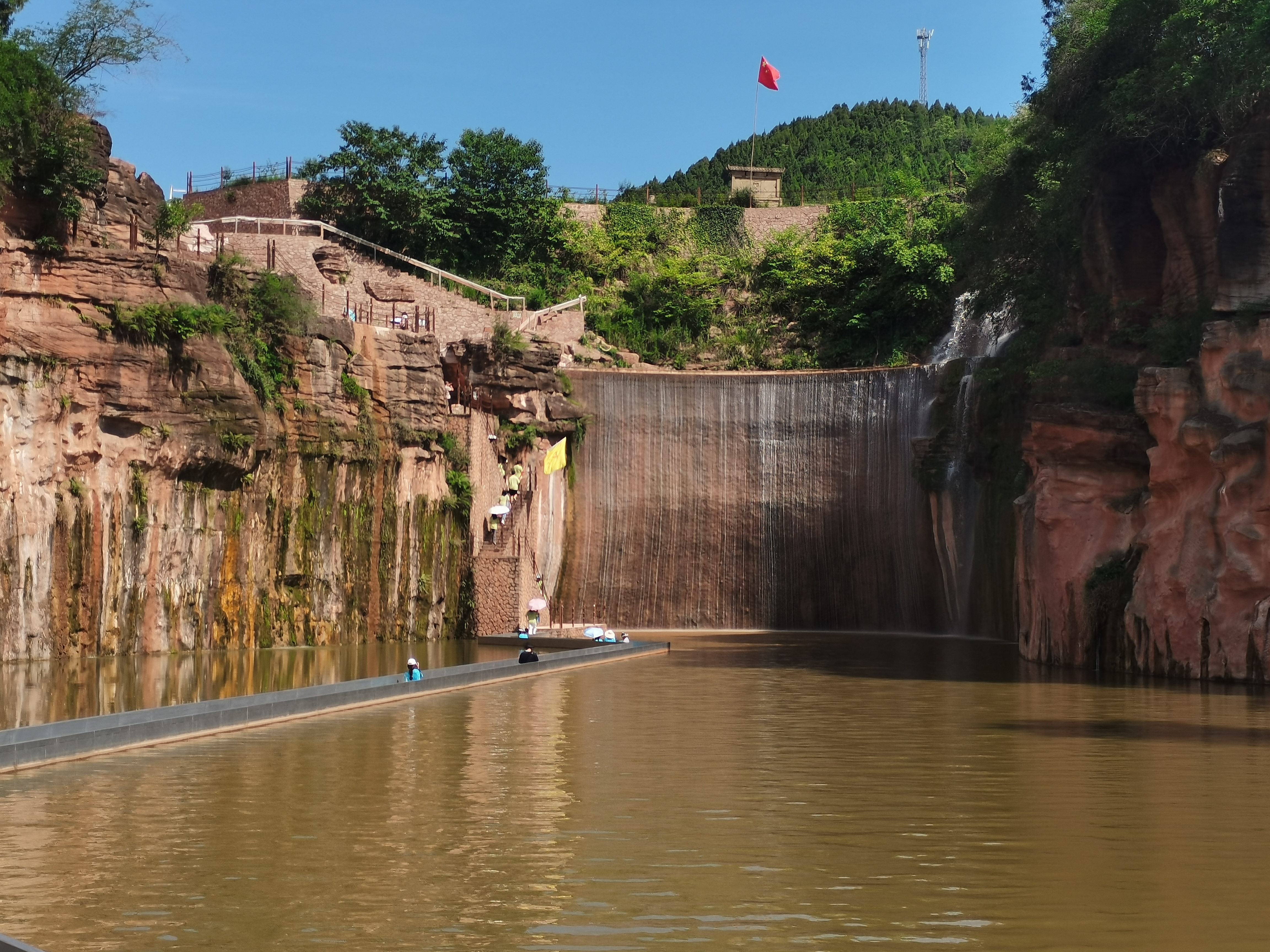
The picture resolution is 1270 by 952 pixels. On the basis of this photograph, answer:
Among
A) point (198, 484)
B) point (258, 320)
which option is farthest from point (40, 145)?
point (198, 484)

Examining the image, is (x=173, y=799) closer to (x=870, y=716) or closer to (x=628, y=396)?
(x=870, y=716)

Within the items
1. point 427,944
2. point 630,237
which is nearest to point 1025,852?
point 427,944

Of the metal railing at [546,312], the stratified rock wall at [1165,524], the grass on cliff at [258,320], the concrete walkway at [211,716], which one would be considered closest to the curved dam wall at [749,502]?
the metal railing at [546,312]

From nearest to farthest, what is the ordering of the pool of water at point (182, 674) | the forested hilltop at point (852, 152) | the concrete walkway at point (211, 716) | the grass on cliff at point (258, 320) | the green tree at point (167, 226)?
the concrete walkway at point (211, 716)
the pool of water at point (182, 674)
the grass on cliff at point (258, 320)
the green tree at point (167, 226)
the forested hilltop at point (852, 152)

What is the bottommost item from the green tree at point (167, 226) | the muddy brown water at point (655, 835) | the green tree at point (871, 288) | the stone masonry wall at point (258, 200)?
the muddy brown water at point (655, 835)

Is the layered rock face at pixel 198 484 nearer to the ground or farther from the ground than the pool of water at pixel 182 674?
farther from the ground

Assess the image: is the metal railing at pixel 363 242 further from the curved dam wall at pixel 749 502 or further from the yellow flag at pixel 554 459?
the yellow flag at pixel 554 459

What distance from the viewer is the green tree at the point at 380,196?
51469 millimetres

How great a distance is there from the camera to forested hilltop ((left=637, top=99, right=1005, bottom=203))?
66.9 m

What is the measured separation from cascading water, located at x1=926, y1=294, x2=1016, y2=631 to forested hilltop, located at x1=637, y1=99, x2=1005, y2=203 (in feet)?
88.6

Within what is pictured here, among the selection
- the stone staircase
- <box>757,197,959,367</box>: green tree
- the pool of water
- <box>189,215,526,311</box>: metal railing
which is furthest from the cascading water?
<box>189,215,526,311</box>: metal railing

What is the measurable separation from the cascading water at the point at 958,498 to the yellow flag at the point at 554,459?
31.2ft

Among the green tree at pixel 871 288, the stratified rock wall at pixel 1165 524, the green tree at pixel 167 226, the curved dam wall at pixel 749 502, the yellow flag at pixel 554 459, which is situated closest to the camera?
the stratified rock wall at pixel 1165 524

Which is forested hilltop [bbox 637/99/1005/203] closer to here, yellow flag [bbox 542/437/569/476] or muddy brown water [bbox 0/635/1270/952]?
yellow flag [bbox 542/437/569/476]
